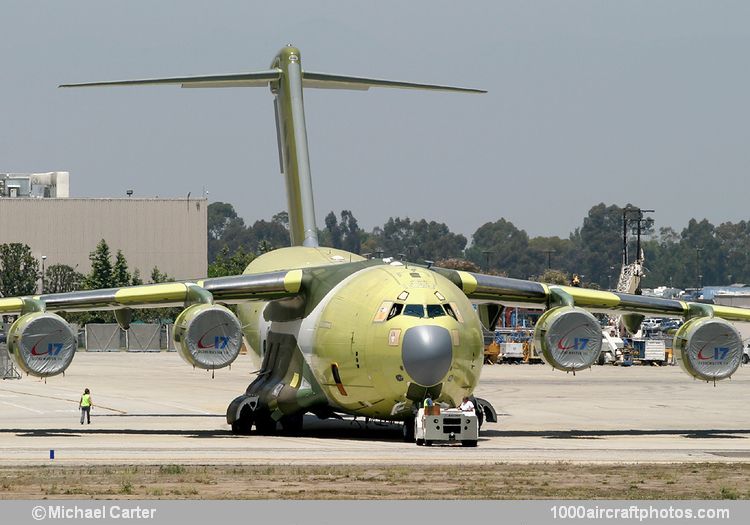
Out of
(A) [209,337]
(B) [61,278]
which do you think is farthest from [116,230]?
(A) [209,337]

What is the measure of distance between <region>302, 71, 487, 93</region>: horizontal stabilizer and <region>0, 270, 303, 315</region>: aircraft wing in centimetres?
701

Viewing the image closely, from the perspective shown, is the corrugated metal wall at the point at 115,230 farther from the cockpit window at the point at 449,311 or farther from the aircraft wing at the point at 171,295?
the cockpit window at the point at 449,311

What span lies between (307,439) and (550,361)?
5.74m

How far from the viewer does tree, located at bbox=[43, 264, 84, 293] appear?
12412 cm

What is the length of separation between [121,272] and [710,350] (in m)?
87.6

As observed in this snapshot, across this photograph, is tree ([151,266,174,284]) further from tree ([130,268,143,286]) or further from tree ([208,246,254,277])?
tree ([208,246,254,277])

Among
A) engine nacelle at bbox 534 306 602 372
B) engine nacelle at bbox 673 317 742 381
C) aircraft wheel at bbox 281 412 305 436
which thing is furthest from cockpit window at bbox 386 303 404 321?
engine nacelle at bbox 673 317 742 381

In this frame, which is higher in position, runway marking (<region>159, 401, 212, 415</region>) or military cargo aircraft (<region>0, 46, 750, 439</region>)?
military cargo aircraft (<region>0, 46, 750, 439</region>)

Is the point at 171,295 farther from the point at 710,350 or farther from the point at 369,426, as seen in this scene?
the point at 710,350

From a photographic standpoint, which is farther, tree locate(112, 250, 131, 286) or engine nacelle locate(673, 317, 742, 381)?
tree locate(112, 250, 131, 286)

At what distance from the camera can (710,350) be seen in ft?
114

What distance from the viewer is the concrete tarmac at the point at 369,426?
2802 centimetres

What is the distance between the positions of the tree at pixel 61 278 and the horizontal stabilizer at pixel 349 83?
8622cm

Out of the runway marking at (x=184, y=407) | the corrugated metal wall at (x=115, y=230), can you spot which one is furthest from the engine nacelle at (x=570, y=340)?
the corrugated metal wall at (x=115, y=230)
